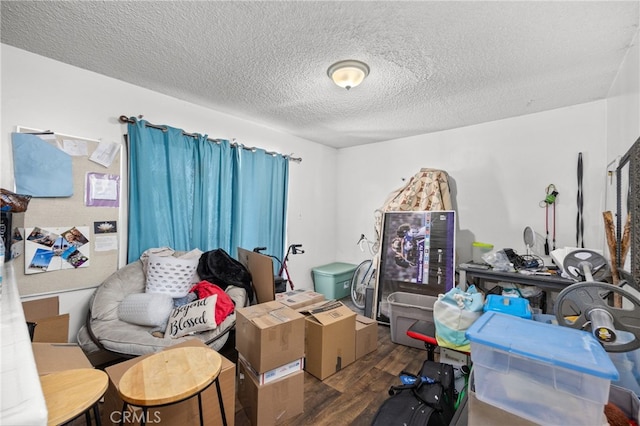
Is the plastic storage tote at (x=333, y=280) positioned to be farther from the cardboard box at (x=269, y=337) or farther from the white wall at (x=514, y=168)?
the cardboard box at (x=269, y=337)

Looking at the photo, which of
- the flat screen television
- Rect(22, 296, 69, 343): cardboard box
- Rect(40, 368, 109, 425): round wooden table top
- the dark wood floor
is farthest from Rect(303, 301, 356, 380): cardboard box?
Rect(22, 296, 69, 343): cardboard box

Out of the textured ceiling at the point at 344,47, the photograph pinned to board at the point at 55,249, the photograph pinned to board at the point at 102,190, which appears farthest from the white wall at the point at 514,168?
the photograph pinned to board at the point at 55,249

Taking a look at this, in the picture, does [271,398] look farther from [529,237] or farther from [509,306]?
[529,237]

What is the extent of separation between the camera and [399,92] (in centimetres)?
246

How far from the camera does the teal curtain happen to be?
236 centimetres

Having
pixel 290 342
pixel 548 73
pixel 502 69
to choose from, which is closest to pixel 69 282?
pixel 290 342

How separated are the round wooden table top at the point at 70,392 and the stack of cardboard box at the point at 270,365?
865 mm

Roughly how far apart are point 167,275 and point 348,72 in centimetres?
212

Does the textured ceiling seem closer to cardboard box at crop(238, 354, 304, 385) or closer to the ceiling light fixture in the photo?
the ceiling light fixture

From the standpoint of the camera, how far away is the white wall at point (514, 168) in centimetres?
260

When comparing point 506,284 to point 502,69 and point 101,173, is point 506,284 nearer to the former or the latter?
point 502,69

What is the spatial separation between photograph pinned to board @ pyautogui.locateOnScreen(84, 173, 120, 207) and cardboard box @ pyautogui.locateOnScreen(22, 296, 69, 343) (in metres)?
0.75

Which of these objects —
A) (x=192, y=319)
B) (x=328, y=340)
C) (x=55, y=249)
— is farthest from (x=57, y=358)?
(x=328, y=340)

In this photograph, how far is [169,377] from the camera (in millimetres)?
1012
